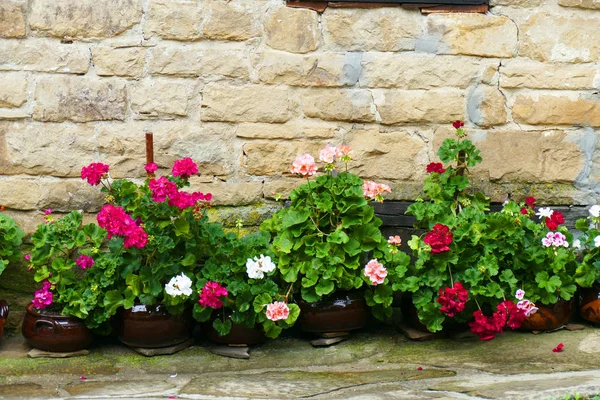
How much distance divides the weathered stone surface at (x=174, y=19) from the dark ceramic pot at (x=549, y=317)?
2069mm

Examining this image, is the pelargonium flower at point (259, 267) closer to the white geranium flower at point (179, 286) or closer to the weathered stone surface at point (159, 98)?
the white geranium flower at point (179, 286)

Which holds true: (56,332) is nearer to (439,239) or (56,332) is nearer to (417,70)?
(439,239)

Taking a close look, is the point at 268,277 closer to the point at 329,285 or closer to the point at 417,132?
the point at 329,285

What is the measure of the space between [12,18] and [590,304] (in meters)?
3.02

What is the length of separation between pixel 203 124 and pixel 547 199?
175 centimetres

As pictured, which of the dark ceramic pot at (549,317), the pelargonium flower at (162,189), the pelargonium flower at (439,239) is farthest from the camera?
the dark ceramic pot at (549,317)

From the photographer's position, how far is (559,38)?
410 cm

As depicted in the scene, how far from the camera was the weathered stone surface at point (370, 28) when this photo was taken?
403 centimetres

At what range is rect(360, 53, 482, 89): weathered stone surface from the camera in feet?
13.3

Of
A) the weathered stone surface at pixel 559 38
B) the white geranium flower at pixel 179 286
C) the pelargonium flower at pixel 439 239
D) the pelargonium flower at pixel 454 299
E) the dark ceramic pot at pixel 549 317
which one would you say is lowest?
the dark ceramic pot at pixel 549 317

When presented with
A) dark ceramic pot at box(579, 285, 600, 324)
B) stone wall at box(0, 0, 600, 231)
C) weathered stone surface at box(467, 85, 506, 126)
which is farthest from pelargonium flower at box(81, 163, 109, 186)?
dark ceramic pot at box(579, 285, 600, 324)

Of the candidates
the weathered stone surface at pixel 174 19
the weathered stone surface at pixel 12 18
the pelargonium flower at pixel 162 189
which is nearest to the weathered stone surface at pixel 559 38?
the weathered stone surface at pixel 174 19

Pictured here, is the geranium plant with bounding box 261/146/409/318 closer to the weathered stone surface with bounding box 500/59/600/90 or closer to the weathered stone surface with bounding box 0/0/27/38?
the weathered stone surface with bounding box 500/59/600/90

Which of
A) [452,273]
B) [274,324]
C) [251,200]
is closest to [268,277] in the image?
[274,324]
